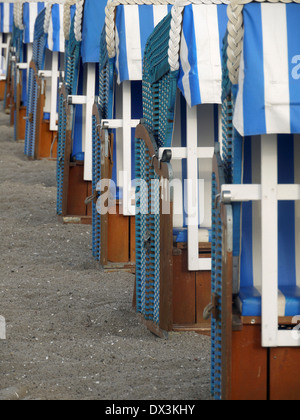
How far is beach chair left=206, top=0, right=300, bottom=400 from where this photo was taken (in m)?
3.55

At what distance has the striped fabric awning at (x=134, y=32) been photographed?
677cm

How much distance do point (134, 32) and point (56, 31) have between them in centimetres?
454

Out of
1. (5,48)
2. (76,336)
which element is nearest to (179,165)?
(76,336)

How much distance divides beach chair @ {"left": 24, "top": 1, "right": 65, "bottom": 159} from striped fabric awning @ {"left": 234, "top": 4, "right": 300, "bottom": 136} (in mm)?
7779

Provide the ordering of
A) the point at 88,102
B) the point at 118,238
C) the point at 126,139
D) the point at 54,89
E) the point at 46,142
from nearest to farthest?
the point at 126,139
the point at 118,238
the point at 88,102
the point at 54,89
the point at 46,142

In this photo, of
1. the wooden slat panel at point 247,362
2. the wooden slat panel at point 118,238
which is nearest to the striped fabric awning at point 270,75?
the wooden slat panel at point 247,362

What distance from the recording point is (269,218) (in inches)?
144

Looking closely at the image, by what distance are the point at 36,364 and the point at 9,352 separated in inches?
10.8

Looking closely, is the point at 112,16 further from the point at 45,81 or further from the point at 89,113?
the point at 45,81

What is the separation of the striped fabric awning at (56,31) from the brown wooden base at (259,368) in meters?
7.87

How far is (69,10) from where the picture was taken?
895cm

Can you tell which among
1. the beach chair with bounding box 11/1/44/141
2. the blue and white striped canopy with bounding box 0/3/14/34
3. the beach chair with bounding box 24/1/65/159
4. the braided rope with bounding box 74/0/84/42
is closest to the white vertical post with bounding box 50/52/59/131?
the beach chair with bounding box 24/1/65/159

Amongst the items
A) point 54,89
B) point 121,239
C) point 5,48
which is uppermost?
point 5,48

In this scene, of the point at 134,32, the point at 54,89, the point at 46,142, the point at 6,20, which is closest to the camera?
the point at 134,32
